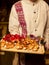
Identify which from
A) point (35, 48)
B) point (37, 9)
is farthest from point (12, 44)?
point (37, 9)

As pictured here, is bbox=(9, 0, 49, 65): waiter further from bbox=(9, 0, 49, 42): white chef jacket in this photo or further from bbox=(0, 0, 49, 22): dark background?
bbox=(0, 0, 49, 22): dark background

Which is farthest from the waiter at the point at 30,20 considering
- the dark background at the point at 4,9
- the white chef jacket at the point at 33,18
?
the dark background at the point at 4,9

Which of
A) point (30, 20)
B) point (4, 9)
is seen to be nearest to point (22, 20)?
point (30, 20)

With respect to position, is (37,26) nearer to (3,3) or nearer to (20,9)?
(20,9)

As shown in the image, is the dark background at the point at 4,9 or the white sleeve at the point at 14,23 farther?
the dark background at the point at 4,9

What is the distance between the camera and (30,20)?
2.09 m

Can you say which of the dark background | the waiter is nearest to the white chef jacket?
the waiter

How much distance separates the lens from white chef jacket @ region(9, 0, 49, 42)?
2082 millimetres

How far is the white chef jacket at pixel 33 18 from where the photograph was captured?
2.08 metres

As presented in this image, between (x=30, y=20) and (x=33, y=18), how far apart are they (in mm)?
27

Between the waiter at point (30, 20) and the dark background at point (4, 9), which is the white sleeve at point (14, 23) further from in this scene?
the dark background at point (4, 9)

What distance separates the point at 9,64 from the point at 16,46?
1.16m

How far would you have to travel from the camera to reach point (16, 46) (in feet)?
6.48

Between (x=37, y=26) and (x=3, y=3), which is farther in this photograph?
(x=3, y=3)
